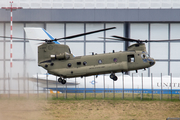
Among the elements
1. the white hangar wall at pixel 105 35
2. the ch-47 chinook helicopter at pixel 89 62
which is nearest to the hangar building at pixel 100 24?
the white hangar wall at pixel 105 35

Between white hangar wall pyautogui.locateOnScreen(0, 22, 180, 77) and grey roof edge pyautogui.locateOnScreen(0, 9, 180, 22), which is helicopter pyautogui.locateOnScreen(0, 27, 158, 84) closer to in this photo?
white hangar wall pyautogui.locateOnScreen(0, 22, 180, 77)

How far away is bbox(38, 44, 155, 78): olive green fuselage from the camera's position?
38.0m

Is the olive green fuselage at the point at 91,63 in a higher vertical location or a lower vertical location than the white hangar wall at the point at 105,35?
lower

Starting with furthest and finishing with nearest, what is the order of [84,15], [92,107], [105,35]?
[84,15]
[105,35]
[92,107]

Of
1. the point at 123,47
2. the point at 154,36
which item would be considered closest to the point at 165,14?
the point at 154,36

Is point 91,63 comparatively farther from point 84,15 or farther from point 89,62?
point 84,15

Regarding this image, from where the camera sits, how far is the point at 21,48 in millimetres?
100625

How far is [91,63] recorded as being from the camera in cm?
3866

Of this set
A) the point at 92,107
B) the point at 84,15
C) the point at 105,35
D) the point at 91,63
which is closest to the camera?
the point at 91,63

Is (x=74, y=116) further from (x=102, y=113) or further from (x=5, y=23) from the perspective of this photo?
(x=5, y=23)

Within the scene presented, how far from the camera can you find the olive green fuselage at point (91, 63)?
125 feet

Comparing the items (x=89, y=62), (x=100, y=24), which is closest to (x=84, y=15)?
(x=100, y=24)

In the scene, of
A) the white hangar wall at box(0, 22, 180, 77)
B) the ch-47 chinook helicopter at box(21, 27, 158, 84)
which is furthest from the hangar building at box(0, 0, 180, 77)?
the ch-47 chinook helicopter at box(21, 27, 158, 84)

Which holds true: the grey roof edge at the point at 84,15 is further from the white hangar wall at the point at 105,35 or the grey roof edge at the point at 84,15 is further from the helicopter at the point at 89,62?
the helicopter at the point at 89,62
